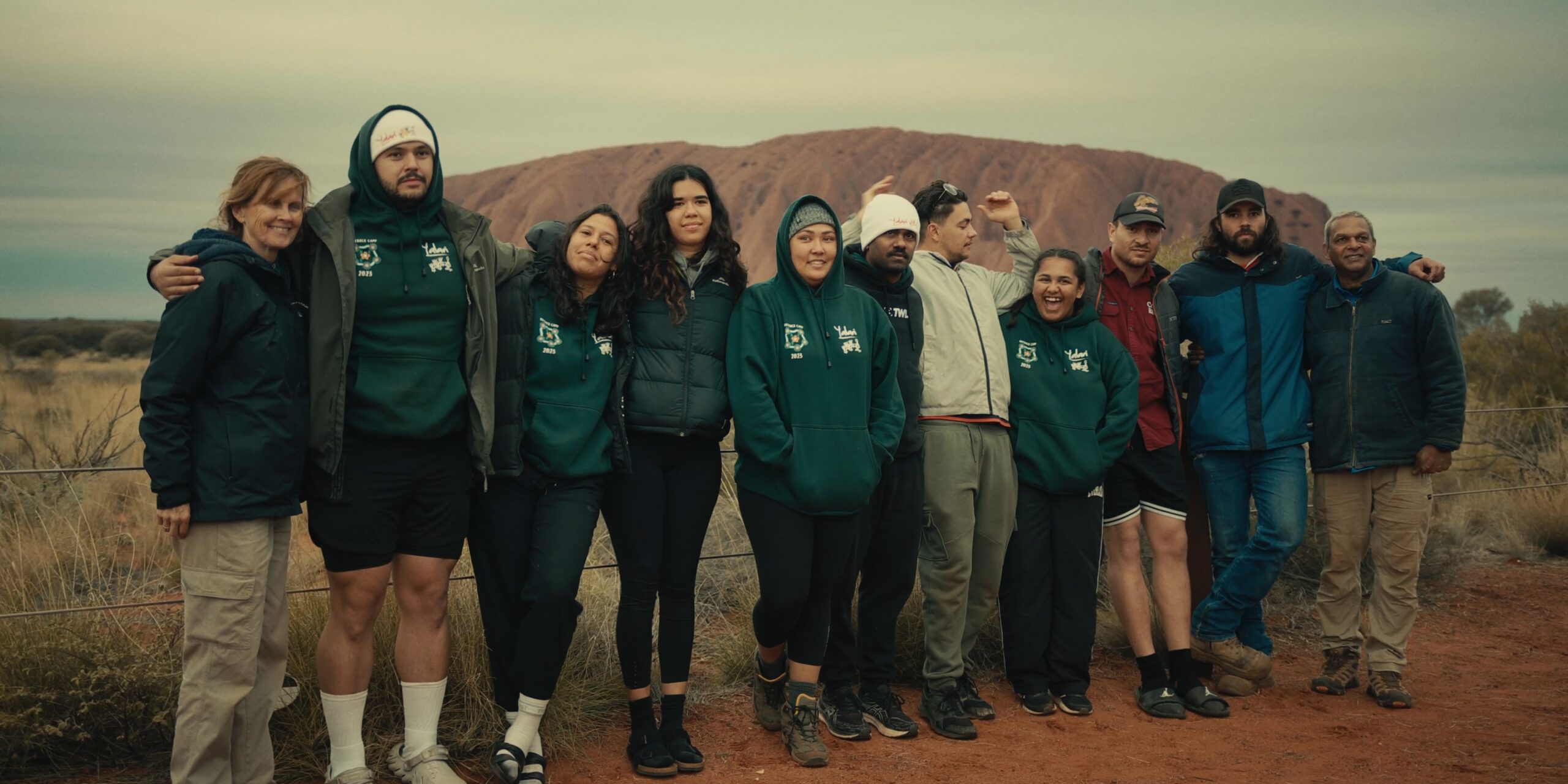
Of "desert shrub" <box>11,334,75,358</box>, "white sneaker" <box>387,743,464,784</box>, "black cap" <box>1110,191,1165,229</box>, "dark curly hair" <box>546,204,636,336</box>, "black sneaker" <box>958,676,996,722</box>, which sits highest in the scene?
"black cap" <box>1110,191,1165,229</box>

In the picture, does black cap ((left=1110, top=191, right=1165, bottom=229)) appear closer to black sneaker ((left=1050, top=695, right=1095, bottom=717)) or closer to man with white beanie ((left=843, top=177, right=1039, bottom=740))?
man with white beanie ((left=843, top=177, right=1039, bottom=740))

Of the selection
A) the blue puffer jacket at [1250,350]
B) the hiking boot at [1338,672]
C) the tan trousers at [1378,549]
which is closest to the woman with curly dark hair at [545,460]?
the blue puffer jacket at [1250,350]

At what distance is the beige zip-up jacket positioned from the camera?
4.84m

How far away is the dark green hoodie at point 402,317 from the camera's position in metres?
3.63

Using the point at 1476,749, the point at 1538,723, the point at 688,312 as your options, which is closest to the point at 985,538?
the point at 688,312

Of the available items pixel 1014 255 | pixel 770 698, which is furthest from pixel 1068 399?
pixel 770 698

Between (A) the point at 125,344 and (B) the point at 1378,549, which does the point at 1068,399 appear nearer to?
(B) the point at 1378,549

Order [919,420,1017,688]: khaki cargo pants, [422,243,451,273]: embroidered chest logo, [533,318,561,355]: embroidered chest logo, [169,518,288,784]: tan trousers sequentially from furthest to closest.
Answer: [919,420,1017,688]: khaki cargo pants, [533,318,561,355]: embroidered chest logo, [422,243,451,273]: embroidered chest logo, [169,518,288,784]: tan trousers

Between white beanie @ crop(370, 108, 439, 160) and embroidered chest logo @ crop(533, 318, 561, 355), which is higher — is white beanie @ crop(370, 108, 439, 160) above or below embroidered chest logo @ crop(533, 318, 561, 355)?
above

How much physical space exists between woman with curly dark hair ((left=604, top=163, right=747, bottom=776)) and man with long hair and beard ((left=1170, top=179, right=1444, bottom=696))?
2381 millimetres

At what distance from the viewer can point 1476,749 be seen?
468cm

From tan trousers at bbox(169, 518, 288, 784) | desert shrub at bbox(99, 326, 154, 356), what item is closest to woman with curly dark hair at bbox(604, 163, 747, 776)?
tan trousers at bbox(169, 518, 288, 784)

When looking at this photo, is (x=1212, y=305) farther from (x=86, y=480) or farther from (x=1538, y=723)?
(x=86, y=480)

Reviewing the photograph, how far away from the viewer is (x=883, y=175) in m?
61.1
